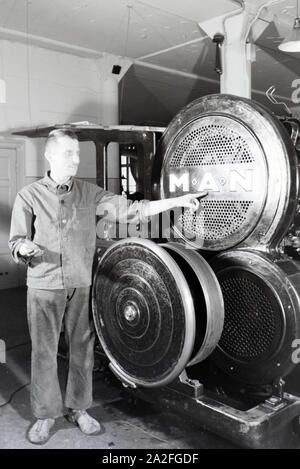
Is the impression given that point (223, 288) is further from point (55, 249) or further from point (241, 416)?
point (55, 249)

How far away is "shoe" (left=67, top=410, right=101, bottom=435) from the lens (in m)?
2.29

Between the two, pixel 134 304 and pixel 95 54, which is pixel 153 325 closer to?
pixel 134 304

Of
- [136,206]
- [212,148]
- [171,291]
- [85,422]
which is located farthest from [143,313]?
[212,148]

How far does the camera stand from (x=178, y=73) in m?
8.42

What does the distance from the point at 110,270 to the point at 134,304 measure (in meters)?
0.24

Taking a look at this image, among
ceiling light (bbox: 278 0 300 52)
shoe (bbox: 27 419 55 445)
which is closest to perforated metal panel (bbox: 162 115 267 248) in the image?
shoe (bbox: 27 419 55 445)

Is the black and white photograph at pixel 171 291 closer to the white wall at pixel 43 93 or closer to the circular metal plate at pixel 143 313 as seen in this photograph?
the circular metal plate at pixel 143 313

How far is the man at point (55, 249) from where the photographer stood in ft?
7.14

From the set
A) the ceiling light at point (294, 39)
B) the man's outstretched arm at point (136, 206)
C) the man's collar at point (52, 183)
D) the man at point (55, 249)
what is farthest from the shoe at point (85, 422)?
the ceiling light at point (294, 39)

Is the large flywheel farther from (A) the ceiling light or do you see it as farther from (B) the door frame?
(B) the door frame

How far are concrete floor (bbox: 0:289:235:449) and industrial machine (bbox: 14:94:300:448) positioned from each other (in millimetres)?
215

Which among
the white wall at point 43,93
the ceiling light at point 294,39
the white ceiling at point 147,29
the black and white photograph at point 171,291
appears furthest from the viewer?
the white wall at point 43,93

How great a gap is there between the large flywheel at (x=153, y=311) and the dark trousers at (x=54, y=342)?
0.31 feet

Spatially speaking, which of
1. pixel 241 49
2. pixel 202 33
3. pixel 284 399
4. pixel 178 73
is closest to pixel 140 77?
pixel 178 73
